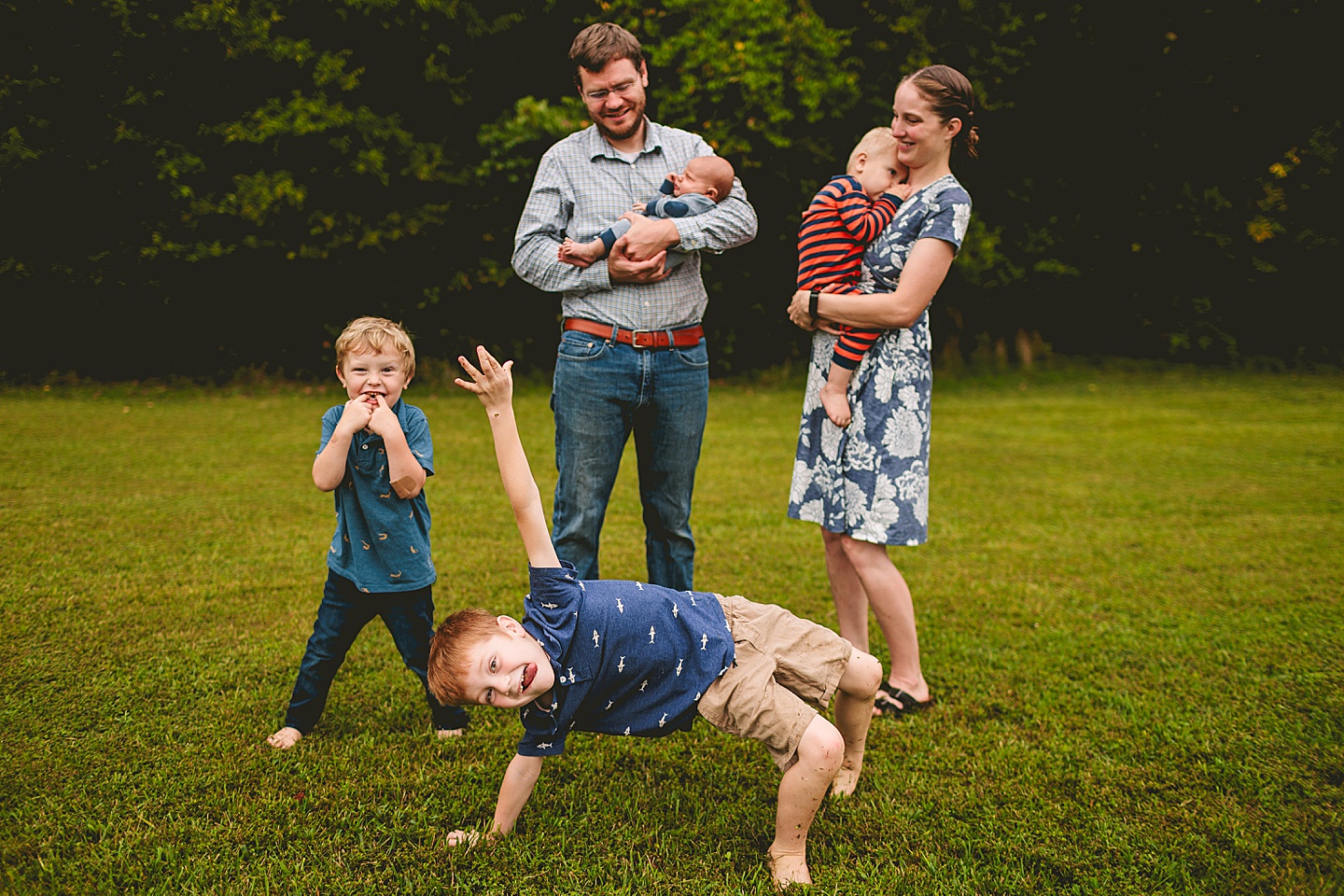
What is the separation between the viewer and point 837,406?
322 cm

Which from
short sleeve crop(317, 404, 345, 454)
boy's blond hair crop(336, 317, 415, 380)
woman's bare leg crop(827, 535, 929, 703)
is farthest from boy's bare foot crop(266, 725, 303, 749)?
woman's bare leg crop(827, 535, 929, 703)

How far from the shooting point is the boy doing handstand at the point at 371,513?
9.36 feet

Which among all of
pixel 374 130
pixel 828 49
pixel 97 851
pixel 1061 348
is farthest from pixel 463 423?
pixel 1061 348

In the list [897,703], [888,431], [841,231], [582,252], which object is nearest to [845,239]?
[841,231]

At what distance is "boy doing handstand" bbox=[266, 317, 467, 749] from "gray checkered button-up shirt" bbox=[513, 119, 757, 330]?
590 mm

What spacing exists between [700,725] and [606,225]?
177 cm

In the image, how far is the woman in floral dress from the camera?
3.03 metres

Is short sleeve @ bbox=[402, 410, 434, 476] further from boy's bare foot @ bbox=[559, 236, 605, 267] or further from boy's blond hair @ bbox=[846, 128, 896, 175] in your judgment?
boy's blond hair @ bbox=[846, 128, 896, 175]

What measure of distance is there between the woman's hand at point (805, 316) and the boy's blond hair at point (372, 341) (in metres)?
1.25

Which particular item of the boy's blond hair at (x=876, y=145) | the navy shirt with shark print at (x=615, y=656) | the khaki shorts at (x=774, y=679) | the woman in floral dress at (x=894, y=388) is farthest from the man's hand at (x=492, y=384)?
the boy's blond hair at (x=876, y=145)

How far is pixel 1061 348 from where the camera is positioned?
14.3m

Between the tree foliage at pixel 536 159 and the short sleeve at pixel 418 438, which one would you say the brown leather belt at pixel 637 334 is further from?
the tree foliage at pixel 536 159

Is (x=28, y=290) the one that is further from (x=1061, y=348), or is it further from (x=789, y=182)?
(x=1061, y=348)

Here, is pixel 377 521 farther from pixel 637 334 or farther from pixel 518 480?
pixel 637 334
